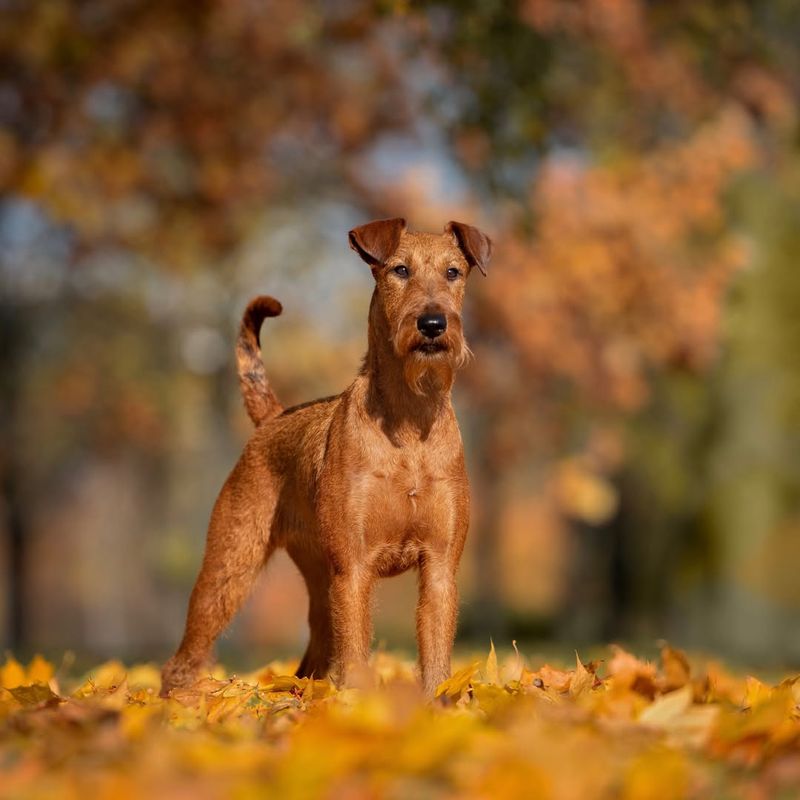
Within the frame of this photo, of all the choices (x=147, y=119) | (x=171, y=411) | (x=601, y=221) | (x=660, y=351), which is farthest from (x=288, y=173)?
(x=171, y=411)

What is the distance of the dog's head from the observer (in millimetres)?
4004

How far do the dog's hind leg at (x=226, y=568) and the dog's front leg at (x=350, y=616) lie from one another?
82 centimetres

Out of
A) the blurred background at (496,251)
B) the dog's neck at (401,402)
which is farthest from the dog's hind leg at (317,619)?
the blurred background at (496,251)

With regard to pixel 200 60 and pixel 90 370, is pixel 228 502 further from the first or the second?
pixel 90 370

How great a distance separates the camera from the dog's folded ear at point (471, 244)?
14.6 ft

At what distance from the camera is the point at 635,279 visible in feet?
49.4

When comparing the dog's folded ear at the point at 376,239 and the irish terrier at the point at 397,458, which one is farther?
the dog's folded ear at the point at 376,239

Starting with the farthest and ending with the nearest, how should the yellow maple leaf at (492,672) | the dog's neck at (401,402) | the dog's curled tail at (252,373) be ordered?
the dog's curled tail at (252,373) < the dog's neck at (401,402) < the yellow maple leaf at (492,672)

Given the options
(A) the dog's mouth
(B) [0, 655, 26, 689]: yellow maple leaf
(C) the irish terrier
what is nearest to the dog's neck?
(C) the irish terrier

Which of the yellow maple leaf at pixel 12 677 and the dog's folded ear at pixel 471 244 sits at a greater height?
the dog's folded ear at pixel 471 244

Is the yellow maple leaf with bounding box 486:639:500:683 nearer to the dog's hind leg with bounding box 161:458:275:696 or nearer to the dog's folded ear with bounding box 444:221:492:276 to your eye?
the dog's hind leg with bounding box 161:458:275:696

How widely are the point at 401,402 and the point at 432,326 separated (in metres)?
0.29

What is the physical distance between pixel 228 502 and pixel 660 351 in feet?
38.0

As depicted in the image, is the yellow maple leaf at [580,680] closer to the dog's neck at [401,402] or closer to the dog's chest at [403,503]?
the dog's chest at [403,503]
